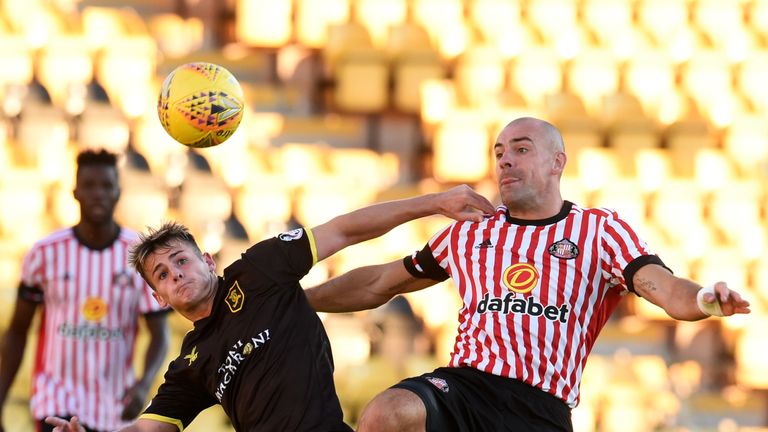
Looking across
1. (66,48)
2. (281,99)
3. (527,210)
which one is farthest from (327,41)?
(527,210)

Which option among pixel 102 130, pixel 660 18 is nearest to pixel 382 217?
pixel 102 130

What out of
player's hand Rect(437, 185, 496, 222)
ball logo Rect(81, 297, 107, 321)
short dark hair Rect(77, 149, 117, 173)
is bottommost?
→ ball logo Rect(81, 297, 107, 321)

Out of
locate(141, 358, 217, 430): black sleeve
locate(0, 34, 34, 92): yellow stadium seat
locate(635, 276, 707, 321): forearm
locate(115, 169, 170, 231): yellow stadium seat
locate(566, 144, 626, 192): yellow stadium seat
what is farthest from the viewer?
locate(566, 144, 626, 192): yellow stadium seat

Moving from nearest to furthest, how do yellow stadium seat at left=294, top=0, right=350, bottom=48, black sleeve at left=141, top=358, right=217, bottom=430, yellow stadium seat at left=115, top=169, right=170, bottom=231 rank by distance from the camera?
black sleeve at left=141, top=358, right=217, bottom=430, yellow stadium seat at left=115, top=169, right=170, bottom=231, yellow stadium seat at left=294, top=0, right=350, bottom=48

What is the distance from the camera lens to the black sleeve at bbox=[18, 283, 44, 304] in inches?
229

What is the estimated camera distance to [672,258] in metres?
9.78

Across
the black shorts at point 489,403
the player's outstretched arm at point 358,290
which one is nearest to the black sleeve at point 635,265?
the black shorts at point 489,403

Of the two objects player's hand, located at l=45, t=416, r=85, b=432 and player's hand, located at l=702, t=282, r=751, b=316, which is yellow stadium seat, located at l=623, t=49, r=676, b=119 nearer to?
player's hand, located at l=702, t=282, r=751, b=316

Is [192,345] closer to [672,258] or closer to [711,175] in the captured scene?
[672,258]

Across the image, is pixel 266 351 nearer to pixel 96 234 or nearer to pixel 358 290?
pixel 358 290

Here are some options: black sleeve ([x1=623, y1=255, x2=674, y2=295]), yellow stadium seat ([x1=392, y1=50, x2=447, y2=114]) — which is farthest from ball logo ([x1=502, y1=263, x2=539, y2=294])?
yellow stadium seat ([x1=392, y1=50, x2=447, y2=114])

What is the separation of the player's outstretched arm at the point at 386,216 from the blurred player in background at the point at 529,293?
0.14 m

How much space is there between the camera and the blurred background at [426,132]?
29.7 ft

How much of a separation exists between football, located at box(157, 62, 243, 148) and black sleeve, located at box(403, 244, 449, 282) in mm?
843
